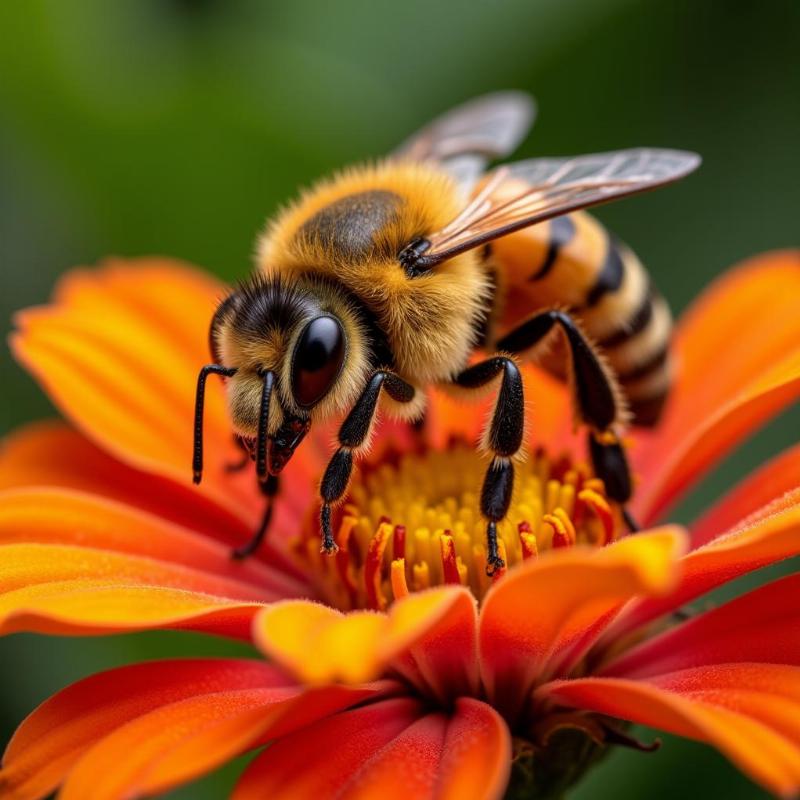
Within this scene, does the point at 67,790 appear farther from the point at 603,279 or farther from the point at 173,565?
the point at 603,279

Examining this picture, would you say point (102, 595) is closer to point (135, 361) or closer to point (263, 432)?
point (263, 432)

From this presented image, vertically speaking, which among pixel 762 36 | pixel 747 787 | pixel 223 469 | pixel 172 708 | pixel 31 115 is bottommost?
pixel 747 787

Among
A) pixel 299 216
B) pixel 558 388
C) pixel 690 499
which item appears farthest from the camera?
pixel 690 499

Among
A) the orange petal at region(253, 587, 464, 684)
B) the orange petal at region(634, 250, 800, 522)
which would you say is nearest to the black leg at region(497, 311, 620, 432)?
the orange petal at region(634, 250, 800, 522)

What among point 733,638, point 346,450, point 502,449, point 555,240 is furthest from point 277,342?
point 733,638

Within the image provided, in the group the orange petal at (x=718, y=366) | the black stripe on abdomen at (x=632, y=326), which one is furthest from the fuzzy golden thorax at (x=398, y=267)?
the orange petal at (x=718, y=366)

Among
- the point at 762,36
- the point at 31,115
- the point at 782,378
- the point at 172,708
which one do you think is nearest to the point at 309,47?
the point at 31,115

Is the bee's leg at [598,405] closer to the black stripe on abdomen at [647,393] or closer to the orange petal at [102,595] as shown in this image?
the black stripe on abdomen at [647,393]
